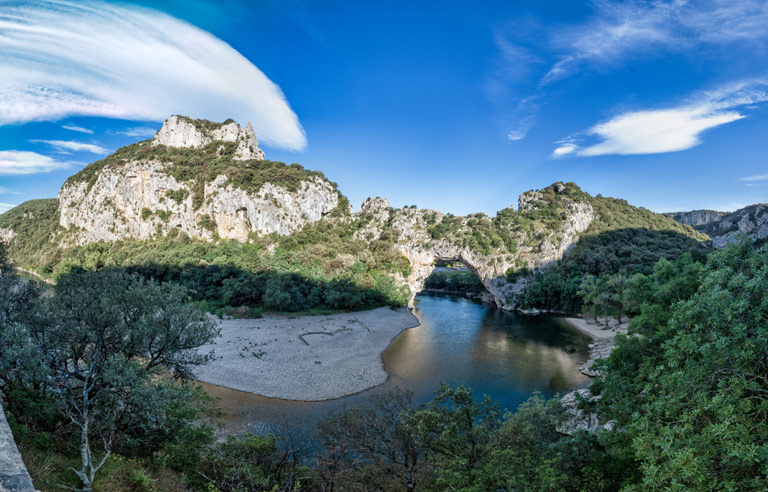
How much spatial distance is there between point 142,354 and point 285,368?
15023 mm

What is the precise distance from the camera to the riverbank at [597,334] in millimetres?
26514

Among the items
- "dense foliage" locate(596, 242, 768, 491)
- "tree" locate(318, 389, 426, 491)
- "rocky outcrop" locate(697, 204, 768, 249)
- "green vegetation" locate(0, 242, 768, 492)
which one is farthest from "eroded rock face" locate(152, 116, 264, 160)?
"rocky outcrop" locate(697, 204, 768, 249)

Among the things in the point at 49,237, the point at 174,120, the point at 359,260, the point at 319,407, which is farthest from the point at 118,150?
the point at 319,407

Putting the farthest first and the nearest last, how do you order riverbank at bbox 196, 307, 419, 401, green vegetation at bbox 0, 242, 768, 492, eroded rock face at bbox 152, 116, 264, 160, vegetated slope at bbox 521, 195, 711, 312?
eroded rock face at bbox 152, 116, 264, 160 → vegetated slope at bbox 521, 195, 711, 312 → riverbank at bbox 196, 307, 419, 401 → green vegetation at bbox 0, 242, 768, 492

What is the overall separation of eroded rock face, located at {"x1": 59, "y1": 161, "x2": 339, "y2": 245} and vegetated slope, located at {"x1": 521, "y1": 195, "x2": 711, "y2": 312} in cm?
4777

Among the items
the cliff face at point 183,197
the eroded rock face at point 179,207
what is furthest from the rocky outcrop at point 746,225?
the cliff face at point 183,197

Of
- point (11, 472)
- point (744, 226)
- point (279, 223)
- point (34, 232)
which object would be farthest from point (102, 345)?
point (34, 232)

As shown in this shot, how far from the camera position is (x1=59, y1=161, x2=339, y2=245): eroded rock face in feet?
206

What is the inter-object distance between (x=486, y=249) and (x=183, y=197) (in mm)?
65514

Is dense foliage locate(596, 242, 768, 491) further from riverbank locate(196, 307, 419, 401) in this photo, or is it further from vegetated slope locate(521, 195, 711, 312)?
vegetated slope locate(521, 195, 711, 312)

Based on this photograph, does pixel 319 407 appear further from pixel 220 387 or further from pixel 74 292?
pixel 74 292

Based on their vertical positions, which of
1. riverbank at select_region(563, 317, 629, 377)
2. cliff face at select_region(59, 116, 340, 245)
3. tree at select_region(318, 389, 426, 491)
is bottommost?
riverbank at select_region(563, 317, 629, 377)

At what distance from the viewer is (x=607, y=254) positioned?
53312mm

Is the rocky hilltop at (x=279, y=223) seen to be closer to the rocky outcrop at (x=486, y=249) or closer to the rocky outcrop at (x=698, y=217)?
the rocky outcrop at (x=486, y=249)
